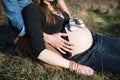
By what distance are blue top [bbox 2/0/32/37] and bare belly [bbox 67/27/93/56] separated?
573 mm

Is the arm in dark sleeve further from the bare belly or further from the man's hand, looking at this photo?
the bare belly

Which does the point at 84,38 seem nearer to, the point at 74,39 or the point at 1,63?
the point at 74,39

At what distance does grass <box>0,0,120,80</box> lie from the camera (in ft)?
14.9

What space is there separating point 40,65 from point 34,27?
58 centimetres

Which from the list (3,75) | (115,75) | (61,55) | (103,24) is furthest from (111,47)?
(103,24)

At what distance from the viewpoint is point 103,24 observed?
8.14m

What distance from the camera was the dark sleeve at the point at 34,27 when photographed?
428cm

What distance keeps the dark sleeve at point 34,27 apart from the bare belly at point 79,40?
0.39 m

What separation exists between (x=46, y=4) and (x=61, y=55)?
615 mm

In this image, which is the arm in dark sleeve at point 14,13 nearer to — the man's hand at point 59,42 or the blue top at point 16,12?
the blue top at point 16,12

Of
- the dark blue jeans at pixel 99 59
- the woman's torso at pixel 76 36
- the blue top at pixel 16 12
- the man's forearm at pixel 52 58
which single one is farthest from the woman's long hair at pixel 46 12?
the dark blue jeans at pixel 99 59

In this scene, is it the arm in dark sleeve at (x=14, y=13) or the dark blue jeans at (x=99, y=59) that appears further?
the dark blue jeans at (x=99, y=59)

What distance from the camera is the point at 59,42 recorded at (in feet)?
14.8

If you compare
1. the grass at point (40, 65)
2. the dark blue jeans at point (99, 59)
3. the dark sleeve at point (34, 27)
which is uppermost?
the dark sleeve at point (34, 27)
